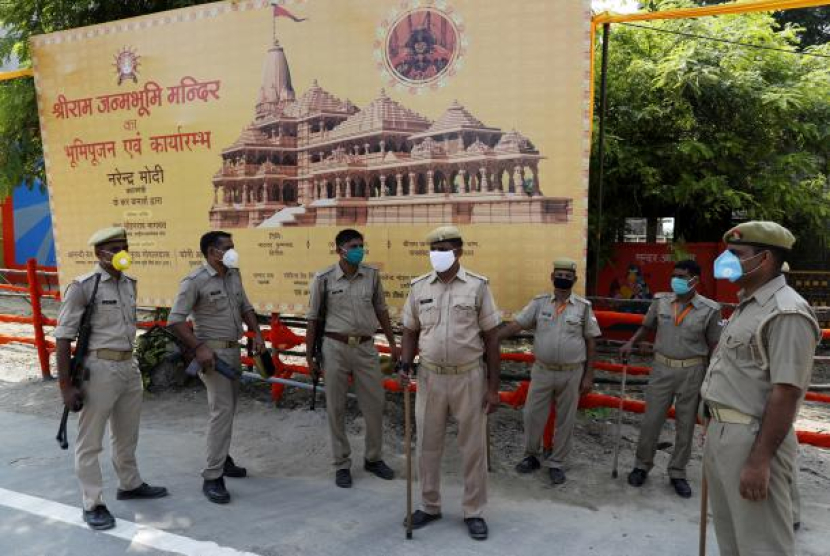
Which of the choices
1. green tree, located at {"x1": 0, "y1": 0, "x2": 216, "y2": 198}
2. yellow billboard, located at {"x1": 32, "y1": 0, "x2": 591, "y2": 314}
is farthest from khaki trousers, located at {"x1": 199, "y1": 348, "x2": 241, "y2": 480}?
green tree, located at {"x1": 0, "y1": 0, "x2": 216, "y2": 198}

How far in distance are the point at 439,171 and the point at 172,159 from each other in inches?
101

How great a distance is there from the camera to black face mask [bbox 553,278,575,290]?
13.8 feet

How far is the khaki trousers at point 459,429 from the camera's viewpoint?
11.9 ft

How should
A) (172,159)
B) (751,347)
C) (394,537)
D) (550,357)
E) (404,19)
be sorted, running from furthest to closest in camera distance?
(172,159) < (404,19) < (550,357) < (394,537) < (751,347)

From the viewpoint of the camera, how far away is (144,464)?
4.69m

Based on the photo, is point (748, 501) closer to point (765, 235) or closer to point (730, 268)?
point (730, 268)

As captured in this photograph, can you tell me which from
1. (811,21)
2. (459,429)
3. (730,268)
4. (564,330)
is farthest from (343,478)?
(811,21)

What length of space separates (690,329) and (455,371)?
1.64 metres

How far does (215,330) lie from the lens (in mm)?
4270

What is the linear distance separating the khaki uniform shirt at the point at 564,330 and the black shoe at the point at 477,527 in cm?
126

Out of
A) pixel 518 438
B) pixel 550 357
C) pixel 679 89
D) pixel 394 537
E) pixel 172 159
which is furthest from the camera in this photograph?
pixel 679 89

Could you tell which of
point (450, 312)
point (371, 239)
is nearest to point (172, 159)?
point (371, 239)

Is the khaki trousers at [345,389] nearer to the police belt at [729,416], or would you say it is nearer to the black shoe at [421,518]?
the black shoe at [421,518]

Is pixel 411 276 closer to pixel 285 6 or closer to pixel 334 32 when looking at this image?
pixel 334 32
